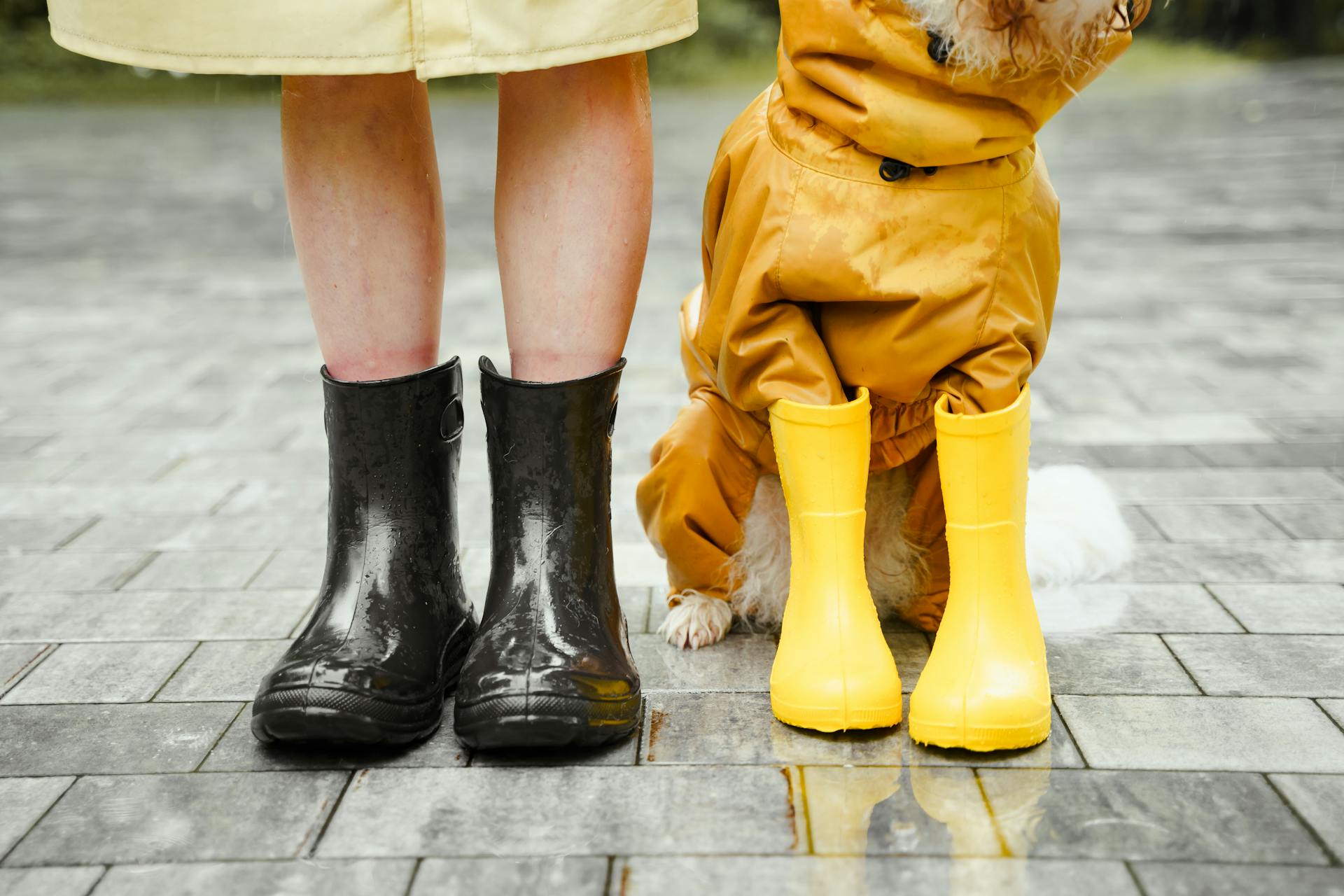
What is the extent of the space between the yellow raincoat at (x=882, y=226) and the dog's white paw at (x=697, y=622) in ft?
1.23

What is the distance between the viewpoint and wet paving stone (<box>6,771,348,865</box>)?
145 cm

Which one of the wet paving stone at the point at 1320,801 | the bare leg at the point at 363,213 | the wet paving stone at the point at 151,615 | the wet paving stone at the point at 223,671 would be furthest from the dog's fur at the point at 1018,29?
the wet paving stone at the point at 151,615

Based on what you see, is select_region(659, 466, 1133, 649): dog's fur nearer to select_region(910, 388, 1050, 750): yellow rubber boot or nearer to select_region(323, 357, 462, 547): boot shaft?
select_region(910, 388, 1050, 750): yellow rubber boot

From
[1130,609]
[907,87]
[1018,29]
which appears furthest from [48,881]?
[1130,609]

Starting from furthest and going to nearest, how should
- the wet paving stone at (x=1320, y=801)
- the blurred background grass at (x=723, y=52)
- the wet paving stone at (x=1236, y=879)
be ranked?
1. the blurred background grass at (x=723, y=52)
2. the wet paving stone at (x=1320, y=801)
3. the wet paving stone at (x=1236, y=879)

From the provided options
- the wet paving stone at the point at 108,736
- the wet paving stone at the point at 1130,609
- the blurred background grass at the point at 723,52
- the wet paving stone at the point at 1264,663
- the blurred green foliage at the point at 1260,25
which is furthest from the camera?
the blurred green foliage at the point at 1260,25

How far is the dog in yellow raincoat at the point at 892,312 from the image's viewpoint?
62.7 inches

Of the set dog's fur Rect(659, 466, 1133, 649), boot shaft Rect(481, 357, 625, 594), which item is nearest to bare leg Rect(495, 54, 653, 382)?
boot shaft Rect(481, 357, 625, 594)

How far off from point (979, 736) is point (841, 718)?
0.57ft

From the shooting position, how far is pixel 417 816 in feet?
4.95

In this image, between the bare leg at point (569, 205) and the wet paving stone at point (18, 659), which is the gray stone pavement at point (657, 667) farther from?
the bare leg at point (569, 205)

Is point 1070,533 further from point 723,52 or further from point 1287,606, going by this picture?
A: point 723,52

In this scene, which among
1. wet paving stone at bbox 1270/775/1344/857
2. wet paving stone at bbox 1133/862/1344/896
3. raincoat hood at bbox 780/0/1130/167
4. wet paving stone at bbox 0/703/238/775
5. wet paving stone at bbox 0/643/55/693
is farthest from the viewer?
wet paving stone at bbox 0/643/55/693

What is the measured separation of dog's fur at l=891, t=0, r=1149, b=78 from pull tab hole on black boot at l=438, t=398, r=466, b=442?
0.82 metres
